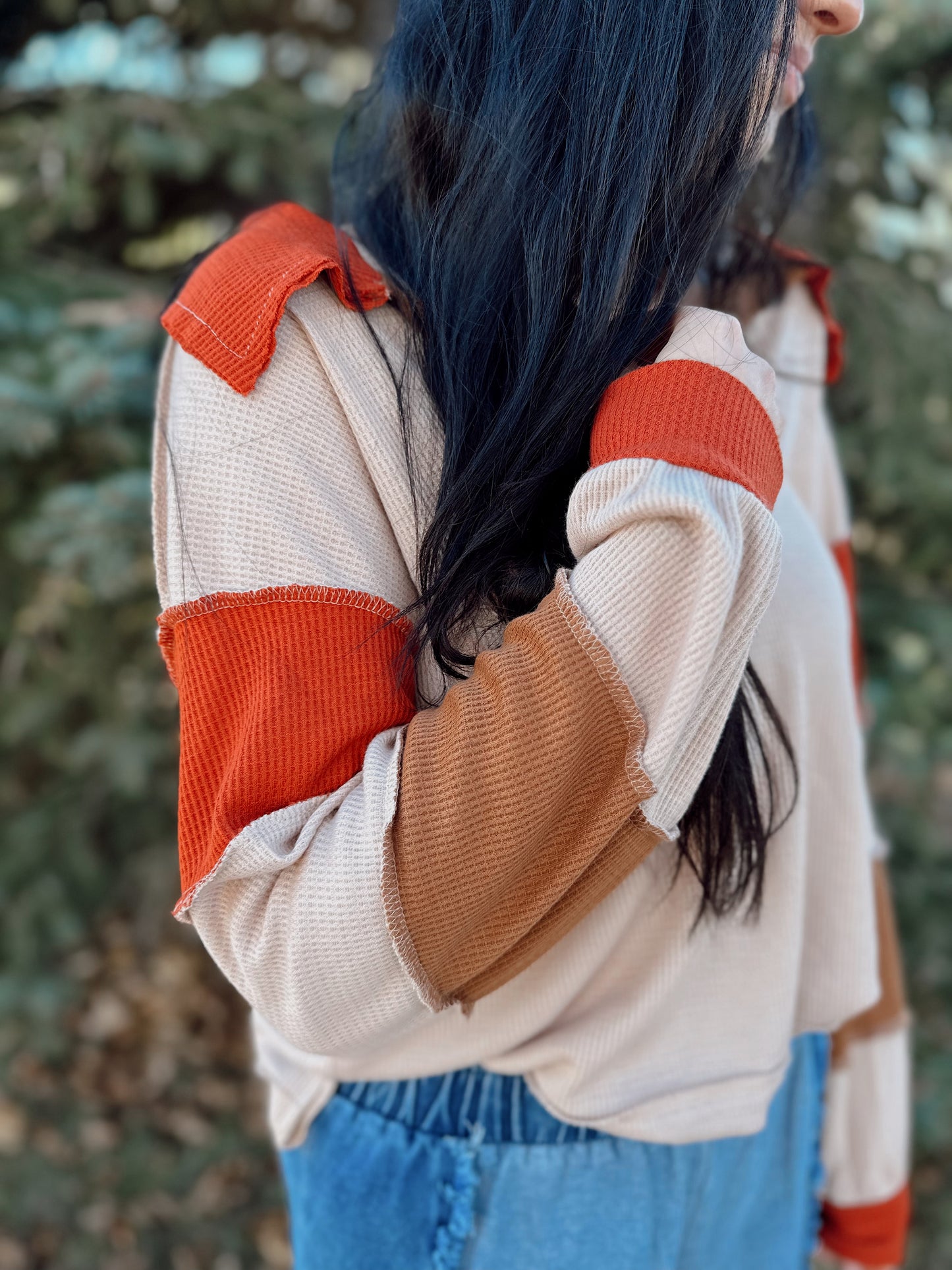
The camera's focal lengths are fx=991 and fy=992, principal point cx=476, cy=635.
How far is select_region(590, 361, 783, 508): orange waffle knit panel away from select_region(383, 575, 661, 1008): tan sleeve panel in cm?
10

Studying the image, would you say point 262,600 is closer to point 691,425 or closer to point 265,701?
point 265,701

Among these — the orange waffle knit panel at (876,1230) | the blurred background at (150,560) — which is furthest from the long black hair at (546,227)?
the blurred background at (150,560)

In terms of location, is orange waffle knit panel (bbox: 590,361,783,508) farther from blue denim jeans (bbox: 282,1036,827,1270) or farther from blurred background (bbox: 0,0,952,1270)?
blurred background (bbox: 0,0,952,1270)

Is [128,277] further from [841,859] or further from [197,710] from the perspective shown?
[841,859]

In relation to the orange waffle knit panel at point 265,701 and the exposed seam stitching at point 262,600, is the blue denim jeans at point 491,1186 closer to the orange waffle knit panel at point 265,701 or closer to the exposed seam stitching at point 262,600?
the orange waffle knit panel at point 265,701

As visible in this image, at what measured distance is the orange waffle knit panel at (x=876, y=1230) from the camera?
1130 mm

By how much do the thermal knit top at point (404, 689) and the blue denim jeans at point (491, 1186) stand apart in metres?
0.06

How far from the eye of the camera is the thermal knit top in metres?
0.63

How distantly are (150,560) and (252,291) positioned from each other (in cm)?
97

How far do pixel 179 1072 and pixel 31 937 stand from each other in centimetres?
47

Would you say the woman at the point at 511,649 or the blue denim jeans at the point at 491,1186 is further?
the blue denim jeans at the point at 491,1186

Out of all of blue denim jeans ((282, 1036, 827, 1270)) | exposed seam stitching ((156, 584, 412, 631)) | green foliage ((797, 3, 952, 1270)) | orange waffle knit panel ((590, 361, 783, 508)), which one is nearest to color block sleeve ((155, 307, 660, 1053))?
exposed seam stitching ((156, 584, 412, 631))

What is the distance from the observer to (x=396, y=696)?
70 centimetres

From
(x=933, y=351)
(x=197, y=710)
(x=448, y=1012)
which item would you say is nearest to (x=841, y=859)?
(x=448, y=1012)
